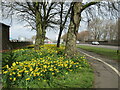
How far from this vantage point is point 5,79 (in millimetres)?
3148

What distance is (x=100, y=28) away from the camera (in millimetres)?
61031

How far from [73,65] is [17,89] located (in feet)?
7.75

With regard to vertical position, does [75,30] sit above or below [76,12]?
below

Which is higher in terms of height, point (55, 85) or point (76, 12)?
point (76, 12)

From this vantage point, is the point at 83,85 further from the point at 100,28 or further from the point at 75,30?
the point at 100,28

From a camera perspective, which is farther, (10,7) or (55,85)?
(10,7)

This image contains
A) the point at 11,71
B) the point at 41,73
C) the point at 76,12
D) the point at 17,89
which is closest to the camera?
the point at 17,89

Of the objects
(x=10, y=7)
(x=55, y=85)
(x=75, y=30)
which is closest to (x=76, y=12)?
(x=75, y=30)

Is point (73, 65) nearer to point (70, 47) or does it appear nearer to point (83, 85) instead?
point (83, 85)

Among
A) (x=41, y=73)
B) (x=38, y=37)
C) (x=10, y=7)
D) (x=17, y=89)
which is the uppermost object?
(x=10, y=7)

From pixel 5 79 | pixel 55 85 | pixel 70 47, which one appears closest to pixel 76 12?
pixel 70 47

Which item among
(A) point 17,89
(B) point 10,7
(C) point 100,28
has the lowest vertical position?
(A) point 17,89

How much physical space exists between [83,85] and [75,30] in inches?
153

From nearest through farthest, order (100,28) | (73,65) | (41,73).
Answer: (41,73) < (73,65) < (100,28)
